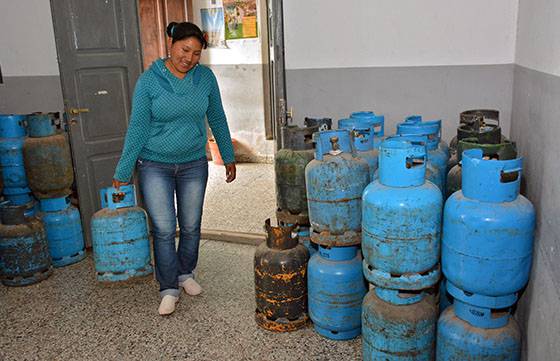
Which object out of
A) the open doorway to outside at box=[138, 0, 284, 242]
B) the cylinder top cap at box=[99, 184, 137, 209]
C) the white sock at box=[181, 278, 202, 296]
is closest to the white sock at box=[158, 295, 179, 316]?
the white sock at box=[181, 278, 202, 296]

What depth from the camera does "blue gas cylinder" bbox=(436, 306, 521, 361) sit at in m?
1.81

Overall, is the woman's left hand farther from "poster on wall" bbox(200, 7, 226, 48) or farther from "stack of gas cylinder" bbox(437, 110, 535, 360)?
"poster on wall" bbox(200, 7, 226, 48)

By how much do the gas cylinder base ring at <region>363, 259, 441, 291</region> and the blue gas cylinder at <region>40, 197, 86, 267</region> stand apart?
237cm

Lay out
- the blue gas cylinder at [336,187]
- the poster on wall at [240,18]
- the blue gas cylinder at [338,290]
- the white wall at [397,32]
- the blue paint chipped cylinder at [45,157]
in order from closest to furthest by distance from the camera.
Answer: the blue gas cylinder at [336,187]
the blue gas cylinder at [338,290]
the white wall at [397,32]
the blue paint chipped cylinder at [45,157]
the poster on wall at [240,18]

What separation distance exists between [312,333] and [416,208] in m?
0.99

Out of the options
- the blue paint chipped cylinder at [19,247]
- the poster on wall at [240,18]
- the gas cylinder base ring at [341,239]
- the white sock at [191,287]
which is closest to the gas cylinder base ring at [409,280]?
the gas cylinder base ring at [341,239]

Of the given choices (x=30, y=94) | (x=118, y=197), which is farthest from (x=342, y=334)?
(x=30, y=94)

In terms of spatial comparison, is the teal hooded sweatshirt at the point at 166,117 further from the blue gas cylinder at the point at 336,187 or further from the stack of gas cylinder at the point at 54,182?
the stack of gas cylinder at the point at 54,182

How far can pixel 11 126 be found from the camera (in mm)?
3293

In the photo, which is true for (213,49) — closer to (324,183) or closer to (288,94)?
(288,94)

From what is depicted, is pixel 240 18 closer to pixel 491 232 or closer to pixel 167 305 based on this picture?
pixel 167 305

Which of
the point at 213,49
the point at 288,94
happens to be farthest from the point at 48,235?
the point at 213,49

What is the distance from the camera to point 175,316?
271 cm

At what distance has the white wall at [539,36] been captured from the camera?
163 centimetres
